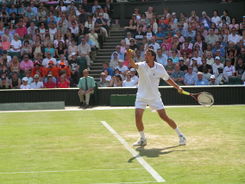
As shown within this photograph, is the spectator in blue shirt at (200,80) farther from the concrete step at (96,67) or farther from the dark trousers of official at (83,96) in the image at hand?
the concrete step at (96,67)

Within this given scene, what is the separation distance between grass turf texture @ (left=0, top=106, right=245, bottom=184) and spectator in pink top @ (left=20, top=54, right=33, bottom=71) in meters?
7.67

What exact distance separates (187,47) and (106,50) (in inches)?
183

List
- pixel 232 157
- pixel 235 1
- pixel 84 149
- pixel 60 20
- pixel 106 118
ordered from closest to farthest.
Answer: pixel 232 157
pixel 84 149
pixel 106 118
pixel 60 20
pixel 235 1

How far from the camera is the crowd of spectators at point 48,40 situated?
24.3m

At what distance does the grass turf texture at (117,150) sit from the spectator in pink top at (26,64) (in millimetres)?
Result: 7669

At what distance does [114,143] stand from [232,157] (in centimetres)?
297

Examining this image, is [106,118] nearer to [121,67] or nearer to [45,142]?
[45,142]

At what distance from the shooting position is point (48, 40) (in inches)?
1053

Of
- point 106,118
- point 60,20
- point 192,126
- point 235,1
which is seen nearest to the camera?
point 192,126

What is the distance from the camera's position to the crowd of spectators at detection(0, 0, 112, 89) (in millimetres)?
24312

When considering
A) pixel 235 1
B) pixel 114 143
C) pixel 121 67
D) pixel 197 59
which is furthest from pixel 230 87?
pixel 114 143

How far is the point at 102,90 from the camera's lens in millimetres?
22812

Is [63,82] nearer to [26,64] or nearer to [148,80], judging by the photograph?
[26,64]

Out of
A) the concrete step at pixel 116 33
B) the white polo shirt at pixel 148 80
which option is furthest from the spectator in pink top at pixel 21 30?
the white polo shirt at pixel 148 80
